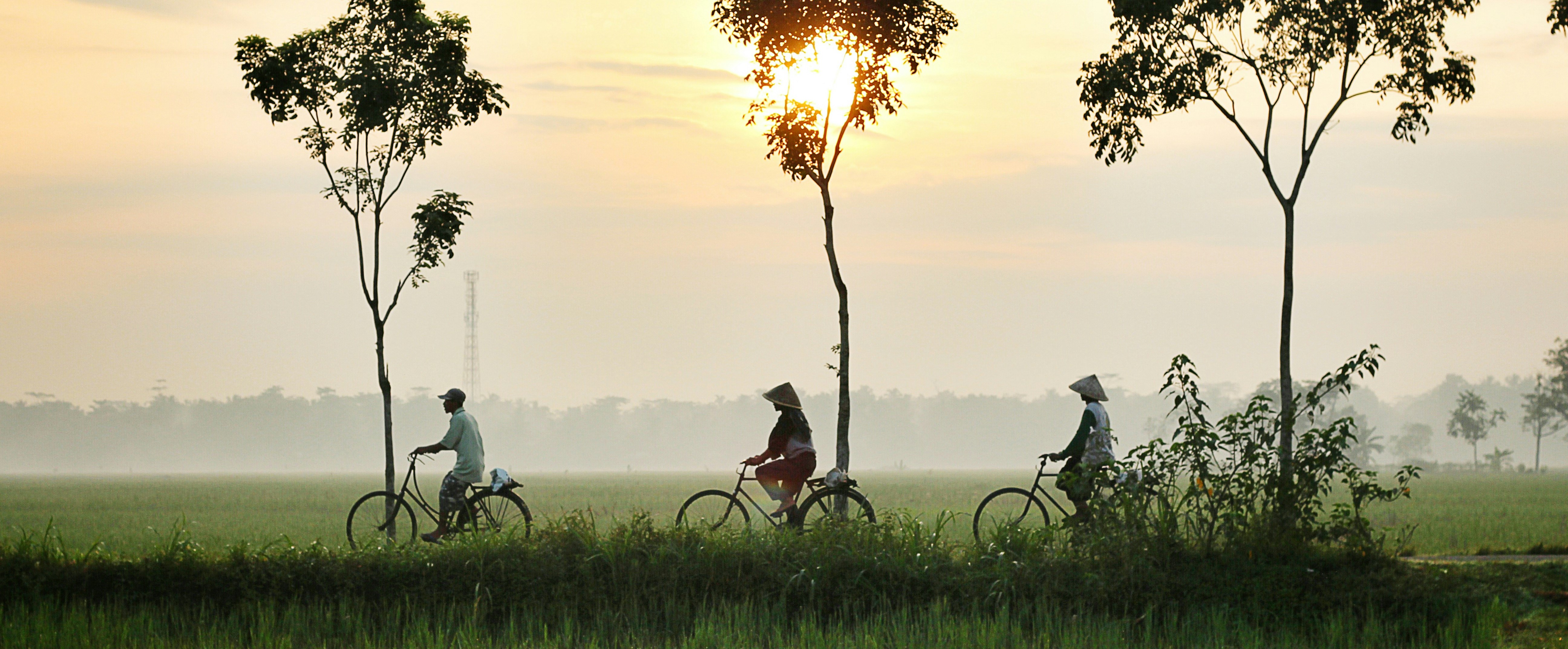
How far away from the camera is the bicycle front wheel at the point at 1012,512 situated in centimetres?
1418

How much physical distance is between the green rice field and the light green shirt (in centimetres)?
170

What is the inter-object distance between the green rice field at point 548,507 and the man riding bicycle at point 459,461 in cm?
132

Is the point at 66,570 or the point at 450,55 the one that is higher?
the point at 450,55

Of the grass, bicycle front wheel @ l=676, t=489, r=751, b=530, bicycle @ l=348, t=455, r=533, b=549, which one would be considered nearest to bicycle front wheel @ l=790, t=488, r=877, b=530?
bicycle front wheel @ l=676, t=489, r=751, b=530

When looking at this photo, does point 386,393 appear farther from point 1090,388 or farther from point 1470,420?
point 1470,420

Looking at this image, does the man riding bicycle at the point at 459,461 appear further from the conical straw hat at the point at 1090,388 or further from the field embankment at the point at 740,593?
the conical straw hat at the point at 1090,388

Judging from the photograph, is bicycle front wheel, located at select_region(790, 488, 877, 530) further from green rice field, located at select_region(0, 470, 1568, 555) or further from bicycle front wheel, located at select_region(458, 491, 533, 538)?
bicycle front wheel, located at select_region(458, 491, 533, 538)

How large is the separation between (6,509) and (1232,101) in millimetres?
34673

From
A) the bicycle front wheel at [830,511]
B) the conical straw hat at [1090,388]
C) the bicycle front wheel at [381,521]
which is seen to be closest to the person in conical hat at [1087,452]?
the conical straw hat at [1090,388]

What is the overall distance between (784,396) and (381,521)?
6125 millimetres

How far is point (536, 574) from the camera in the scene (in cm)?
1315

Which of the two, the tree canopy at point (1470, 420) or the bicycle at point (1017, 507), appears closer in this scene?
the bicycle at point (1017, 507)

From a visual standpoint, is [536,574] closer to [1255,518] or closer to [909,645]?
[909,645]

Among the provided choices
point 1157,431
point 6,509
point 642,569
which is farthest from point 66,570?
point 1157,431
